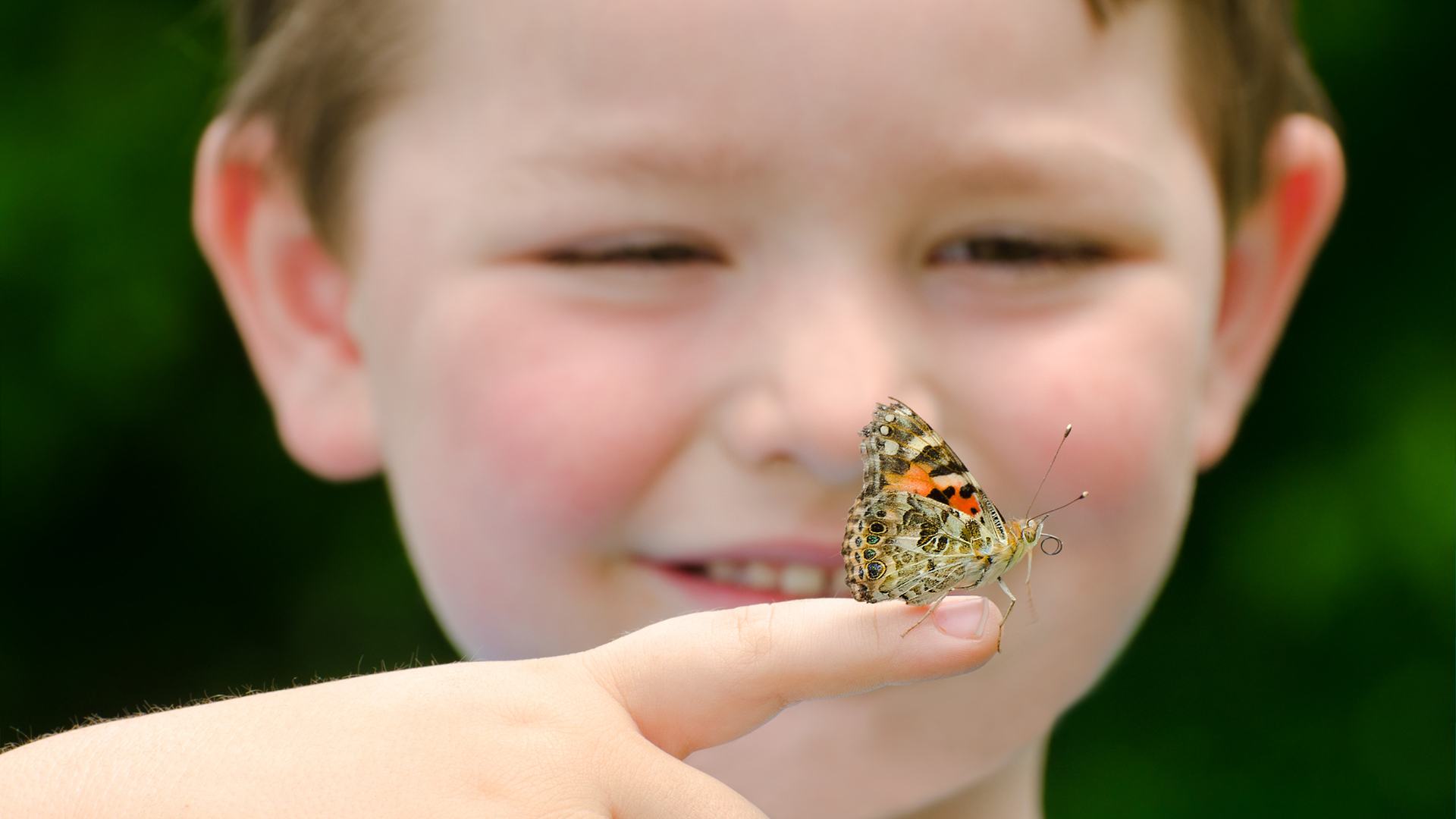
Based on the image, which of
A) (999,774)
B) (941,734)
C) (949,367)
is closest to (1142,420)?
(949,367)

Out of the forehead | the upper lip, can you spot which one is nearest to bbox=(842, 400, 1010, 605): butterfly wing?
the upper lip

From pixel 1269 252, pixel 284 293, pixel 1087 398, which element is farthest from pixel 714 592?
pixel 1269 252

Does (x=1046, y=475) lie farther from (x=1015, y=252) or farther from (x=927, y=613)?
(x=927, y=613)

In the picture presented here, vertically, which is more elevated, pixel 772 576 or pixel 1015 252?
pixel 1015 252

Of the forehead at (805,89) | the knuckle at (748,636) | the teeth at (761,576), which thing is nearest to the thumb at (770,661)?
the knuckle at (748,636)

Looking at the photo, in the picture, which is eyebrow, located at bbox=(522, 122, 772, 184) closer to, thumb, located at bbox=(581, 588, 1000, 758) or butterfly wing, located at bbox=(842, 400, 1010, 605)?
butterfly wing, located at bbox=(842, 400, 1010, 605)

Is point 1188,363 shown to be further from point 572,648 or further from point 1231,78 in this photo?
point 572,648

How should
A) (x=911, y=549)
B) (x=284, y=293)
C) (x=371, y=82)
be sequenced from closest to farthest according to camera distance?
(x=911, y=549) < (x=371, y=82) < (x=284, y=293)
